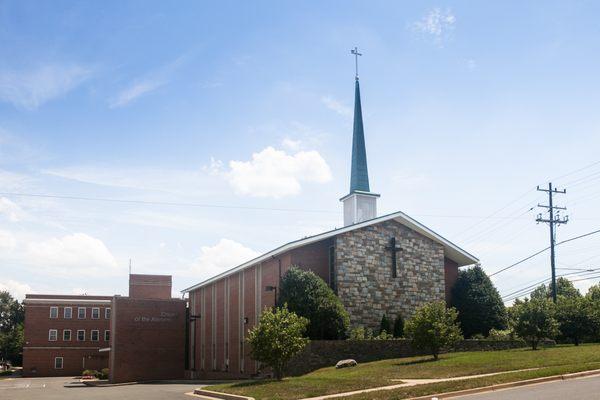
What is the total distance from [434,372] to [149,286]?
6918cm

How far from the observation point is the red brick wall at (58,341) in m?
79.2

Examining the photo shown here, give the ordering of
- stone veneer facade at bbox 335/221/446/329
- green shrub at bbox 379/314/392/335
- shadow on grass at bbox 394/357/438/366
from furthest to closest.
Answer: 1. stone veneer facade at bbox 335/221/446/329
2. green shrub at bbox 379/314/392/335
3. shadow on grass at bbox 394/357/438/366

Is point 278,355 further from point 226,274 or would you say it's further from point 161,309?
point 161,309

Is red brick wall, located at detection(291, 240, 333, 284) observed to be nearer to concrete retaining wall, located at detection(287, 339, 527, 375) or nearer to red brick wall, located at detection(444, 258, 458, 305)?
concrete retaining wall, located at detection(287, 339, 527, 375)

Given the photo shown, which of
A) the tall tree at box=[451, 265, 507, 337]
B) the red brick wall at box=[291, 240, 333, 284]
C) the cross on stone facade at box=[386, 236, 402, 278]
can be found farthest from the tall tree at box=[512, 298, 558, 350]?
the red brick wall at box=[291, 240, 333, 284]

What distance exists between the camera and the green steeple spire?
5150cm

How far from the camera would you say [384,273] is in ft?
147

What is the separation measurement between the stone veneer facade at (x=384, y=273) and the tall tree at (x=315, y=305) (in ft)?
10.9

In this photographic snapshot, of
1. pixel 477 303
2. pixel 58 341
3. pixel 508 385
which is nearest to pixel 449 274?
pixel 477 303

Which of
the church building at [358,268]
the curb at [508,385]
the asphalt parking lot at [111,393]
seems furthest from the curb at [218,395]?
the church building at [358,268]

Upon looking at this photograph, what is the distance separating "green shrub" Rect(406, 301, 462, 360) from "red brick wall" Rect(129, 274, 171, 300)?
6238 cm

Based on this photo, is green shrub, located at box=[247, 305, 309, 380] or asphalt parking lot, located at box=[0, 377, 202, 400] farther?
green shrub, located at box=[247, 305, 309, 380]

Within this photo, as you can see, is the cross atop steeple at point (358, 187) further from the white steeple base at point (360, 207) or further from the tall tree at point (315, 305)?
the tall tree at point (315, 305)

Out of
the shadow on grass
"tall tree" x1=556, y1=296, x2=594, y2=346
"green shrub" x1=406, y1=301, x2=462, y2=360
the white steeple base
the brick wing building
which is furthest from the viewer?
the brick wing building
